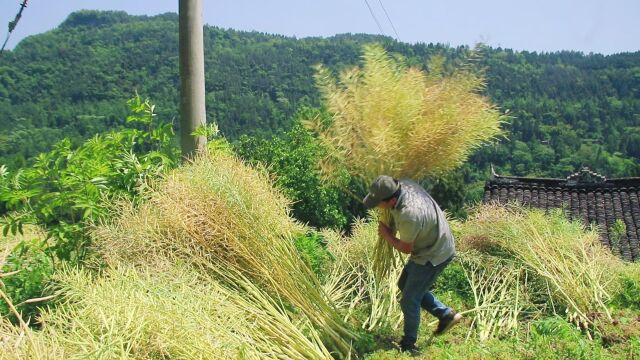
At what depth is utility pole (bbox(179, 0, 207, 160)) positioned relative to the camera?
14.8ft

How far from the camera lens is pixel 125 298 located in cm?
275

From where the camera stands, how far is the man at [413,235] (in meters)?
3.53

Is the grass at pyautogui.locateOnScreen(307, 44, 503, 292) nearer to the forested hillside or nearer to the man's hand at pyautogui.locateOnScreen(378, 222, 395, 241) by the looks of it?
the man's hand at pyautogui.locateOnScreen(378, 222, 395, 241)

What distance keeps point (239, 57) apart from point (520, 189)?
43.2 m

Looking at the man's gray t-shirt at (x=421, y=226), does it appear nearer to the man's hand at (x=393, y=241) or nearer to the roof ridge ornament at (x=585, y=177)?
the man's hand at (x=393, y=241)

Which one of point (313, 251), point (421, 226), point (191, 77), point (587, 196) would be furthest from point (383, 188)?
point (587, 196)

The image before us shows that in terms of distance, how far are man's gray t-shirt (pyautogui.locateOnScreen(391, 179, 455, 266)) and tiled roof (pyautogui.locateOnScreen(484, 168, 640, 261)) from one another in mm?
10523

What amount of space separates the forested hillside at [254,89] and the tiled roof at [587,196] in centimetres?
1471

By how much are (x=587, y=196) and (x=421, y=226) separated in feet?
43.3

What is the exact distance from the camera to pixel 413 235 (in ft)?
11.6

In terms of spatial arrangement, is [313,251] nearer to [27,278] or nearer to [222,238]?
[222,238]

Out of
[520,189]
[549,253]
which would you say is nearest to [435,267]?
[549,253]

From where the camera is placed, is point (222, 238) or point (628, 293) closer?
point (222, 238)

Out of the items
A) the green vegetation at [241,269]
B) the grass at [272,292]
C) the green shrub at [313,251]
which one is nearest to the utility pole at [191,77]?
the green vegetation at [241,269]
